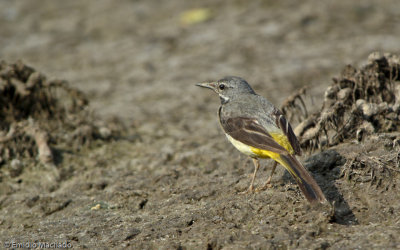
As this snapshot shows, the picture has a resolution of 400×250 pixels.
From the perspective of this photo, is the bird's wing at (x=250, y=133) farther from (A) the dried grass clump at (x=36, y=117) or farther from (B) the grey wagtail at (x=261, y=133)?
(A) the dried grass clump at (x=36, y=117)

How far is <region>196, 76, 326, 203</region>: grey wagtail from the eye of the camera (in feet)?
16.4

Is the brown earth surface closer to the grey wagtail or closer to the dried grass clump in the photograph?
the dried grass clump

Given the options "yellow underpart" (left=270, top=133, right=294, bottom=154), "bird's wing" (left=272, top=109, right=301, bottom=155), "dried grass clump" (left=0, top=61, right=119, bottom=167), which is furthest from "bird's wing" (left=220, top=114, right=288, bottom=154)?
"dried grass clump" (left=0, top=61, right=119, bottom=167)

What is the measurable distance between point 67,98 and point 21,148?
6.08 feet

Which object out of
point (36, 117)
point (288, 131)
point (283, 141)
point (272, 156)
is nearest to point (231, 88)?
point (288, 131)

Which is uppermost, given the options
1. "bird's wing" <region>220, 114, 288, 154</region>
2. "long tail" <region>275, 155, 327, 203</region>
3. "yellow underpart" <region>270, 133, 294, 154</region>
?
"bird's wing" <region>220, 114, 288, 154</region>

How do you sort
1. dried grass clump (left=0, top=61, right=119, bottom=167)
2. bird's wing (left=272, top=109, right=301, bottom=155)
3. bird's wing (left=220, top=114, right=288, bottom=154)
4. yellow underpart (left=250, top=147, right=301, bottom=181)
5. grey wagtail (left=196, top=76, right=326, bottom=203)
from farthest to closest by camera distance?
dried grass clump (left=0, top=61, right=119, bottom=167), bird's wing (left=272, top=109, right=301, bottom=155), bird's wing (left=220, top=114, right=288, bottom=154), yellow underpart (left=250, top=147, right=301, bottom=181), grey wagtail (left=196, top=76, right=326, bottom=203)

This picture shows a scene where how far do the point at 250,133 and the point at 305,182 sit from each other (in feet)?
3.34

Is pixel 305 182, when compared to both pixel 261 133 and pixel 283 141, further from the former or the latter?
pixel 261 133

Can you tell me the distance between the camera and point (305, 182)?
489cm

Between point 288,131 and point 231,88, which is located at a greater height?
point 231,88

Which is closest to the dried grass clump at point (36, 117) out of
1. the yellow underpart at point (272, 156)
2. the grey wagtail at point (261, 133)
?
the grey wagtail at point (261, 133)

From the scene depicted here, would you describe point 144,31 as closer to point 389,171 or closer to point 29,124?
point 29,124

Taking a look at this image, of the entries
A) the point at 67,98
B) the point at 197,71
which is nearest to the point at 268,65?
the point at 197,71
